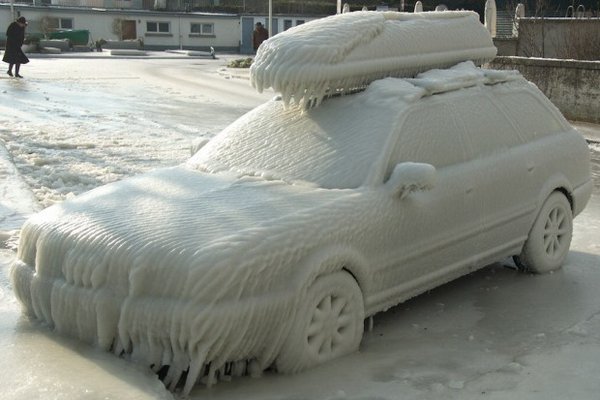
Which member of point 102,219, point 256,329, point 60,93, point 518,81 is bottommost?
point 60,93

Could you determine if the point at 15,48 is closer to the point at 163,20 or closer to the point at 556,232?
the point at 556,232

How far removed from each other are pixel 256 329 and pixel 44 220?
1573 millimetres

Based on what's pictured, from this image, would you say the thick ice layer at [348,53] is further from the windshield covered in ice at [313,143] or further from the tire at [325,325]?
the tire at [325,325]

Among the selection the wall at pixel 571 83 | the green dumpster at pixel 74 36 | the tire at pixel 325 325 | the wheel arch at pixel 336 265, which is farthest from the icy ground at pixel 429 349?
the green dumpster at pixel 74 36

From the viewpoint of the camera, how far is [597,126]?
16609 mm

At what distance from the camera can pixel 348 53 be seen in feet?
18.7

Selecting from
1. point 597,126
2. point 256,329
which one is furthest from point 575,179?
point 597,126

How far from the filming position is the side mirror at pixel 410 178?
4.99 metres

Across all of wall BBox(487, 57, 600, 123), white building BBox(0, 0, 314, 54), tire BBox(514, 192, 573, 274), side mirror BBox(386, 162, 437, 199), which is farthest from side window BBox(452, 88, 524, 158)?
white building BBox(0, 0, 314, 54)

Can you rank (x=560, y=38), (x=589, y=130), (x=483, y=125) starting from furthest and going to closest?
(x=560, y=38) < (x=589, y=130) < (x=483, y=125)

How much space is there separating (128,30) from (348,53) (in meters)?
56.5

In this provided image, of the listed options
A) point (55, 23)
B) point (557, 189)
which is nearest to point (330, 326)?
point (557, 189)

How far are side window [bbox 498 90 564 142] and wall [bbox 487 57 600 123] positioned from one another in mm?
10573

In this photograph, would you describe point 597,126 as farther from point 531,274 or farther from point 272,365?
point 272,365
